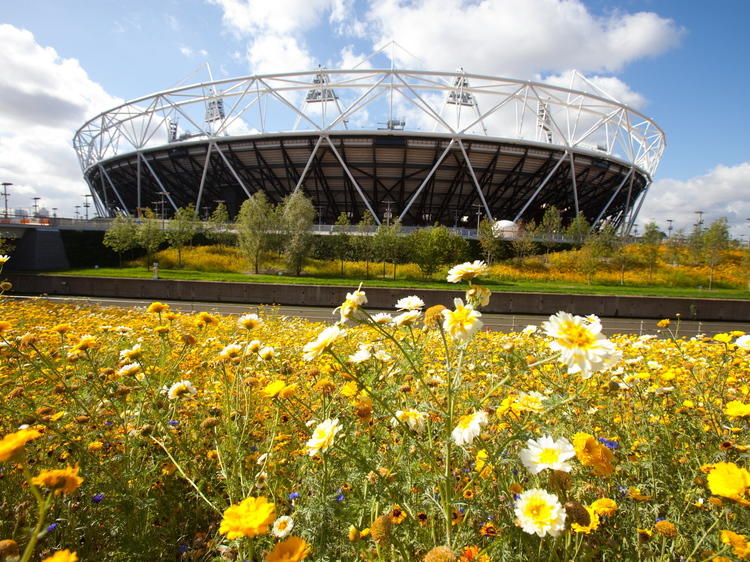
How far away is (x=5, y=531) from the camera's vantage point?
1648 mm

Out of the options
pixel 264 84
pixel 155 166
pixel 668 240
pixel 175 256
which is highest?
pixel 264 84

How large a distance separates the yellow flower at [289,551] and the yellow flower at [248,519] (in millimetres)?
60

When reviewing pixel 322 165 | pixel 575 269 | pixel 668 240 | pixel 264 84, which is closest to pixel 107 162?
pixel 264 84

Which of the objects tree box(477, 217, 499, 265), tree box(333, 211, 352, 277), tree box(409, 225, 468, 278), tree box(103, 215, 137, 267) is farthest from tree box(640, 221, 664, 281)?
tree box(103, 215, 137, 267)

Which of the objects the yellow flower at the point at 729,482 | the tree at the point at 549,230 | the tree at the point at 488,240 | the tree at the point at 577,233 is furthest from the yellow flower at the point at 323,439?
the tree at the point at 577,233

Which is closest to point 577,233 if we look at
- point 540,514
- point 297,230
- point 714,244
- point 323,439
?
point 714,244

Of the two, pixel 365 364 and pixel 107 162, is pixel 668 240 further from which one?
pixel 107 162

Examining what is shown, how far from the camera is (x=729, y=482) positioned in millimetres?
1048

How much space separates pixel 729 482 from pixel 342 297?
15706mm

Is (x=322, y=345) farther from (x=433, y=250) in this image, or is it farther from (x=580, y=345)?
(x=433, y=250)

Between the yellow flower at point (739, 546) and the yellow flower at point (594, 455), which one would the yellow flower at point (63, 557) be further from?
the yellow flower at point (739, 546)

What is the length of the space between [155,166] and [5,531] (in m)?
49.3

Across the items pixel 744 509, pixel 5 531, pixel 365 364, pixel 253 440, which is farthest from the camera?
pixel 253 440

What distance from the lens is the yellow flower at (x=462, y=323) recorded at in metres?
1.34
